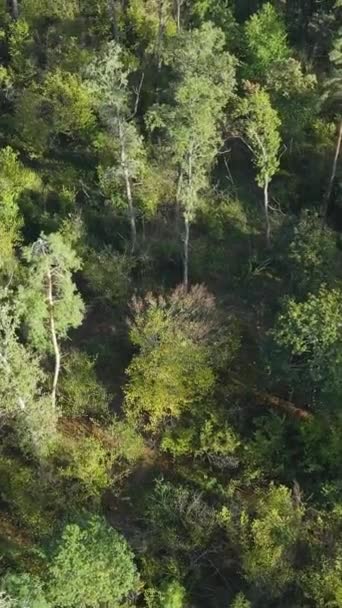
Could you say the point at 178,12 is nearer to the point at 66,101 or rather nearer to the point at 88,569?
the point at 66,101

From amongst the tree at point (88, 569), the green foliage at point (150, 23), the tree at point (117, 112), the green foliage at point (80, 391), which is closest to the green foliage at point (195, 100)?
the tree at point (117, 112)

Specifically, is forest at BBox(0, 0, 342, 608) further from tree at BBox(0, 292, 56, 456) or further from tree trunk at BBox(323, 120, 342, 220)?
tree trunk at BBox(323, 120, 342, 220)

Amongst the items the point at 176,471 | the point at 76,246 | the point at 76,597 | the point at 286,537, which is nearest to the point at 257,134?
the point at 76,246

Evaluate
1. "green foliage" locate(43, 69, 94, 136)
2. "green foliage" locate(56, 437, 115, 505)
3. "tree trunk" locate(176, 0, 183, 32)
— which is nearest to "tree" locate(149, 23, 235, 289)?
"green foliage" locate(43, 69, 94, 136)

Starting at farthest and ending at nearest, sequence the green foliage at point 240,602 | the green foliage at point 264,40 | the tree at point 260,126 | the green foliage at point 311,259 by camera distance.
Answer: the green foliage at point 264,40, the tree at point 260,126, the green foliage at point 311,259, the green foliage at point 240,602

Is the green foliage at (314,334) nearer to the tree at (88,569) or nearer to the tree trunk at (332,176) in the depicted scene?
the tree at (88,569)

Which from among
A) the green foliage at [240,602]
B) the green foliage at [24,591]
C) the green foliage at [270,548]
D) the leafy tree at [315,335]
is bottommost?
the green foliage at [24,591]

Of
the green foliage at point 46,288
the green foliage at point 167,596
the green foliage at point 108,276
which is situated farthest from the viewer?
the green foliage at point 108,276
